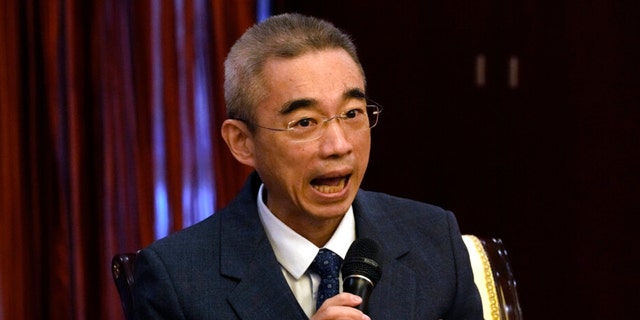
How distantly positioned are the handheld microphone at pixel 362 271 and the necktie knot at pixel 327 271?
0.31 meters

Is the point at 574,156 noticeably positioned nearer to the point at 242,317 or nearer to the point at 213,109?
the point at 213,109

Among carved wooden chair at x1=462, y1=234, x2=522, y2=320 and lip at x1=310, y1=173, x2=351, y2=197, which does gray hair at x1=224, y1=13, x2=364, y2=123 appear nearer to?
lip at x1=310, y1=173, x2=351, y2=197

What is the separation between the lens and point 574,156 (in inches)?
146

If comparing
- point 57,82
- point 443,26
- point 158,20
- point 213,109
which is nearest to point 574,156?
point 443,26

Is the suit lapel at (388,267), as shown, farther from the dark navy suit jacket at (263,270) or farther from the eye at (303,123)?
the eye at (303,123)

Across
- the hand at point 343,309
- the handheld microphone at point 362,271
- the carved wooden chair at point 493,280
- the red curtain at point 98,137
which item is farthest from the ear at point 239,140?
the red curtain at point 98,137

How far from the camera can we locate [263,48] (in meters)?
2.15

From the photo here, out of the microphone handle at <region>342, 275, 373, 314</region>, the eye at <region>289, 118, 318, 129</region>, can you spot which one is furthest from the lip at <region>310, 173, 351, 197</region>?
the microphone handle at <region>342, 275, 373, 314</region>

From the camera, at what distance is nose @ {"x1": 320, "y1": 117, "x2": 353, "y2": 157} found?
205cm

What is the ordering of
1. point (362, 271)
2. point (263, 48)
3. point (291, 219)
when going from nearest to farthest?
1. point (362, 271)
2. point (263, 48)
3. point (291, 219)

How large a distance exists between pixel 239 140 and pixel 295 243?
0.28 metres

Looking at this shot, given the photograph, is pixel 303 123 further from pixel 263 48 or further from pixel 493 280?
pixel 493 280

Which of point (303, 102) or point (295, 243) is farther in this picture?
point (295, 243)

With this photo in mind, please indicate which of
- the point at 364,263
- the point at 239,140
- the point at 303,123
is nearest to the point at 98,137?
the point at 239,140
